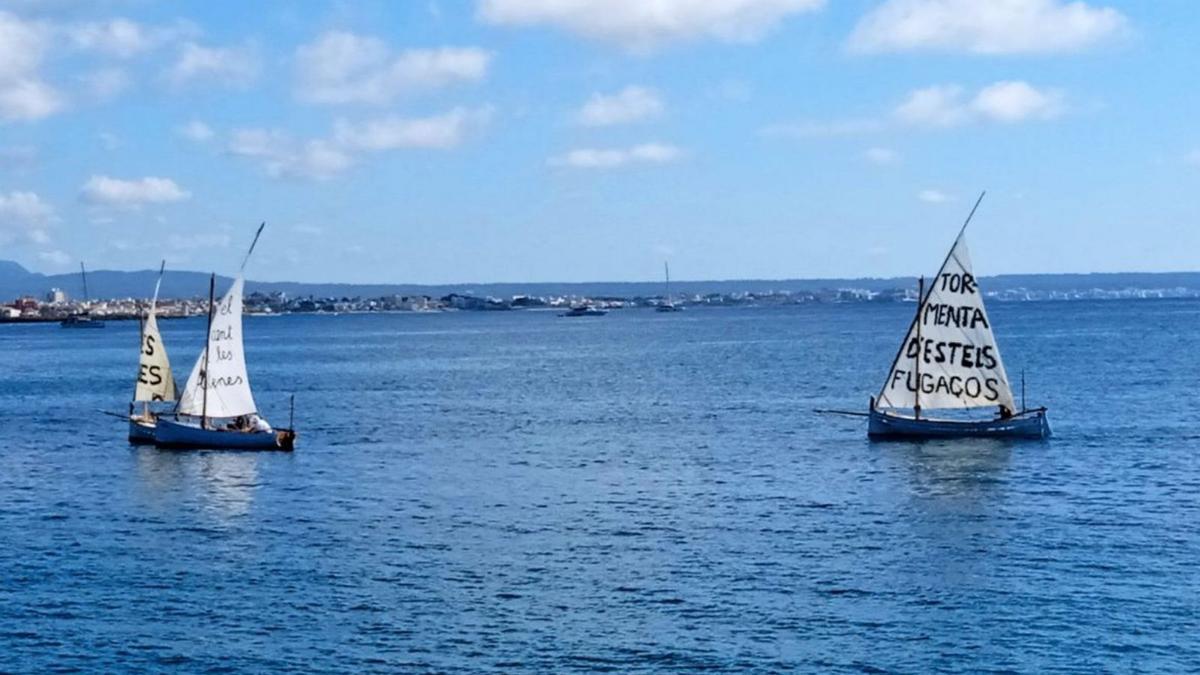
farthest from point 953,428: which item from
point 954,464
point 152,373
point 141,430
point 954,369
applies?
point 152,373

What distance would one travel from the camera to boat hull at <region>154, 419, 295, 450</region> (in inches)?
3406

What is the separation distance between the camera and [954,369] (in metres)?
88.8

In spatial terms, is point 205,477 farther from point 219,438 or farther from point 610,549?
point 610,549

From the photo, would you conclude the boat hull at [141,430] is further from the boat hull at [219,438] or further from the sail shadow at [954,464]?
the sail shadow at [954,464]

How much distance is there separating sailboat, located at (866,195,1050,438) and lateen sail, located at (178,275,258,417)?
35.9m

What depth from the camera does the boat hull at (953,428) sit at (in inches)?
3455

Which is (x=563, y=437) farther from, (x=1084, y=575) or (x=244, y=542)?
(x=1084, y=575)

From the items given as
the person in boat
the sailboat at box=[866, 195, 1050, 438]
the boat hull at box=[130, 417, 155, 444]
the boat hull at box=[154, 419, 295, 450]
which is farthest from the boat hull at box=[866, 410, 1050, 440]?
the boat hull at box=[130, 417, 155, 444]

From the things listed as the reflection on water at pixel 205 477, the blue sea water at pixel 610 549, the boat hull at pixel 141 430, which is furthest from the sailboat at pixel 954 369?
the boat hull at pixel 141 430

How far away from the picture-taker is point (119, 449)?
90.3 metres

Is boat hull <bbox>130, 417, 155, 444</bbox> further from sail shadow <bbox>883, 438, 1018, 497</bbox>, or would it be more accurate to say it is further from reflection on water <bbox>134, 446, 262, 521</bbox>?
sail shadow <bbox>883, 438, 1018, 497</bbox>

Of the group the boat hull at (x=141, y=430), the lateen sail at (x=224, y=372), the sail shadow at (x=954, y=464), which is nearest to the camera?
the sail shadow at (x=954, y=464)

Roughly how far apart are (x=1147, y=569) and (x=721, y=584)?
1420 cm

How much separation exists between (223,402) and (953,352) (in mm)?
41621
